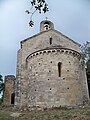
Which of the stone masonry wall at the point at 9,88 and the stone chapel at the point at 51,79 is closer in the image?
the stone chapel at the point at 51,79

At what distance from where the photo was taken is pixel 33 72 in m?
18.9

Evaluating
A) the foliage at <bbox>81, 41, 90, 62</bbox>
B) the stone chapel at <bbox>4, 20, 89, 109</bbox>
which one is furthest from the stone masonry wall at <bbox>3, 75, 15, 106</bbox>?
the foliage at <bbox>81, 41, 90, 62</bbox>

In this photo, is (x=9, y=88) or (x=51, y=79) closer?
(x=51, y=79)

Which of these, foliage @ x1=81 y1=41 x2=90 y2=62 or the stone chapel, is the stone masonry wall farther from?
foliage @ x1=81 y1=41 x2=90 y2=62

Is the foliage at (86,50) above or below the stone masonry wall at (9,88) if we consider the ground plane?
above

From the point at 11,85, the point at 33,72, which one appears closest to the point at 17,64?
A: the point at 11,85

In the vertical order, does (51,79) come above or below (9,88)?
above

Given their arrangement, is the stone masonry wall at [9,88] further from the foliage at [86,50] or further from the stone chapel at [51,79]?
the foliage at [86,50]

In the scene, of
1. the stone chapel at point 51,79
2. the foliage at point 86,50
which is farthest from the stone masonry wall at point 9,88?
the foliage at point 86,50

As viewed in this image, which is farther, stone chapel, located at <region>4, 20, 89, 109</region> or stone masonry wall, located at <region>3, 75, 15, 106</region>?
stone masonry wall, located at <region>3, 75, 15, 106</region>

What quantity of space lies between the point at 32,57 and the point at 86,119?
9624 millimetres

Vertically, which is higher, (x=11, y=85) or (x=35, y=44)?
(x=35, y=44)

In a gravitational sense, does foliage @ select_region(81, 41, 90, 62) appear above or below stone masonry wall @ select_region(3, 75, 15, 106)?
above

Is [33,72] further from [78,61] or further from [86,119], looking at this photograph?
[86,119]
